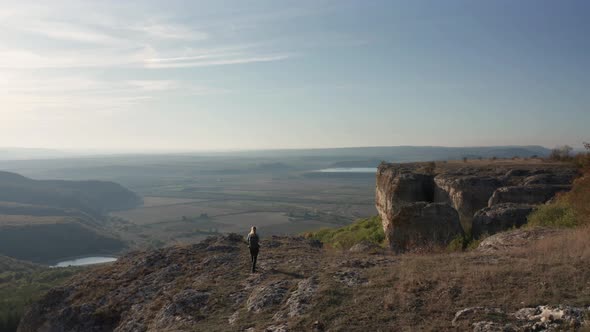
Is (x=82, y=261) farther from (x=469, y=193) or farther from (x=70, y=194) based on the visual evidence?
(x=70, y=194)

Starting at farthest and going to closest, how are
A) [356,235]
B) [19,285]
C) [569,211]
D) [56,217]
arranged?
[56,217]
[19,285]
[356,235]
[569,211]

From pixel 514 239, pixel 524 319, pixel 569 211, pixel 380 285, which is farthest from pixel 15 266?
pixel 524 319

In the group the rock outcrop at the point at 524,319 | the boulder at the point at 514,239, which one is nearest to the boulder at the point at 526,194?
the boulder at the point at 514,239

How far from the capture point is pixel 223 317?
9.59 m

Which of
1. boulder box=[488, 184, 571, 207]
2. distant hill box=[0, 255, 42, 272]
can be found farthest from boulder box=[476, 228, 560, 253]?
distant hill box=[0, 255, 42, 272]

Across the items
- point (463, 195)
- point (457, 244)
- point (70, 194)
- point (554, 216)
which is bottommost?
point (70, 194)

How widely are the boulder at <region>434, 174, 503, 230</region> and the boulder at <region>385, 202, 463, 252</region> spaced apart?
504cm

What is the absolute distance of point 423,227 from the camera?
1617cm

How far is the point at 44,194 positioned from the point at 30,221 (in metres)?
58.5

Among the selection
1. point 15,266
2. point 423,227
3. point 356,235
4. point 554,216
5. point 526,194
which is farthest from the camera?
point 15,266

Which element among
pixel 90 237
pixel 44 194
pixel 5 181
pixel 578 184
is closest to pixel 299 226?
pixel 90 237

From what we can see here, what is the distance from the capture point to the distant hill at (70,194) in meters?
158

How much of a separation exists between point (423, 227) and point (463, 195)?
6222 millimetres

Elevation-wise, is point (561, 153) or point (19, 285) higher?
point (561, 153)
